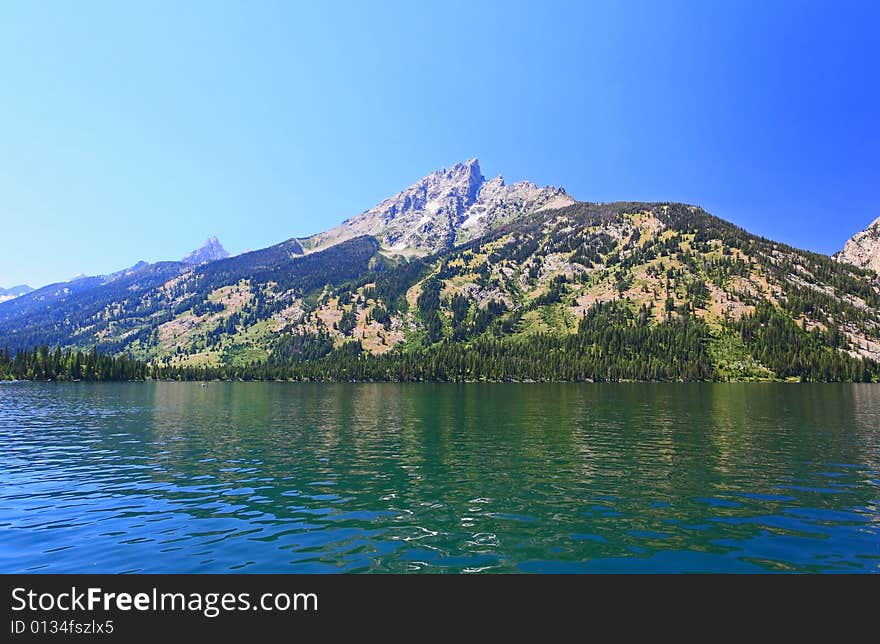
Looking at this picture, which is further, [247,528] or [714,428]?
[714,428]

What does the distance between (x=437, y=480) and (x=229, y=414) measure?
8095 centimetres

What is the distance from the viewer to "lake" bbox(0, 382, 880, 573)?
85.2 feet

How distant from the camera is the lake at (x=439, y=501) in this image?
26.0 m

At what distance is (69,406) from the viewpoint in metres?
123

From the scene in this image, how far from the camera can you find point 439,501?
1492 inches

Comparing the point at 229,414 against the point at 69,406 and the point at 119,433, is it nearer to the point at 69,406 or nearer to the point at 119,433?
the point at 119,433
